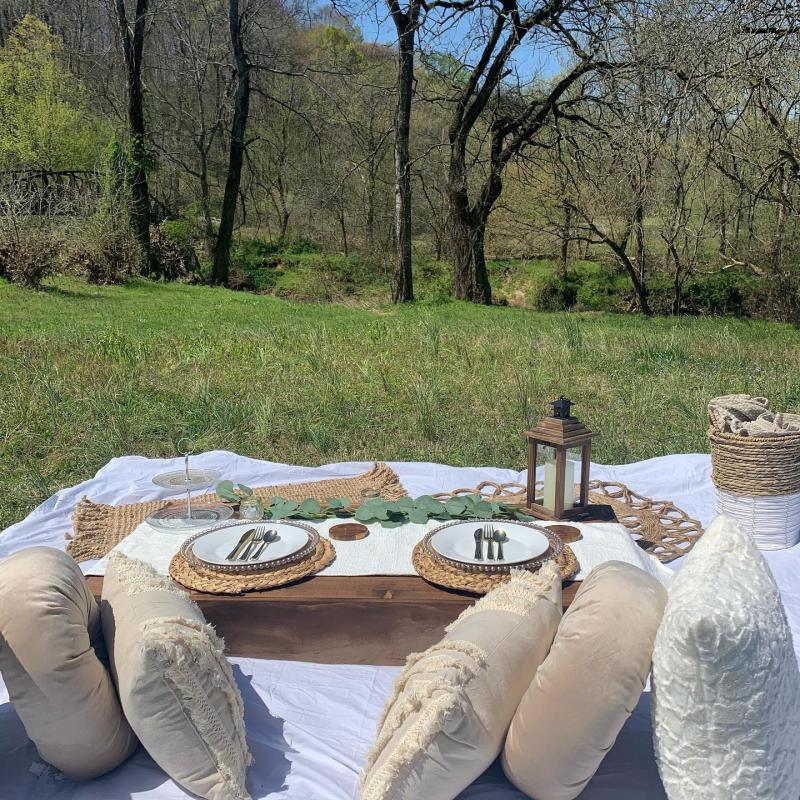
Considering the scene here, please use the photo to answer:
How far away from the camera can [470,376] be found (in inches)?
229

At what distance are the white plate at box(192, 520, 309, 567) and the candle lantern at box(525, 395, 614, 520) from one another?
81cm

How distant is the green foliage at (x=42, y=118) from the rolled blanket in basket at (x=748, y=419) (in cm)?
1904

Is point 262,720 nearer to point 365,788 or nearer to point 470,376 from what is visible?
point 365,788

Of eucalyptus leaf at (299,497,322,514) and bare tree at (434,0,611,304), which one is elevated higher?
bare tree at (434,0,611,304)

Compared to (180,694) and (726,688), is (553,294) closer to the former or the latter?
(180,694)

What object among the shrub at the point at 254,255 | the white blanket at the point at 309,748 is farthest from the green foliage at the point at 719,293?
the white blanket at the point at 309,748

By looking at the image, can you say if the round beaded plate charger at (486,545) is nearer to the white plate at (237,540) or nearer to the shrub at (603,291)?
the white plate at (237,540)

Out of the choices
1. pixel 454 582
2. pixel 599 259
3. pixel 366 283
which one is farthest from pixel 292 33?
pixel 454 582

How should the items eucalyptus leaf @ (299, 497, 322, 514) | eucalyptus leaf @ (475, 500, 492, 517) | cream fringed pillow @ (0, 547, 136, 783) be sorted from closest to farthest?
cream fringed pillow @ (0, 547, 136, 783), eucalyptus leaf @ (475, 500, 492, 517), eucalyptus leaf @ (299, 497, 322, 514)

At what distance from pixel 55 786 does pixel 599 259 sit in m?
17.5

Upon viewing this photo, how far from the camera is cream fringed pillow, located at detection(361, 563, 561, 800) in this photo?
1342mm

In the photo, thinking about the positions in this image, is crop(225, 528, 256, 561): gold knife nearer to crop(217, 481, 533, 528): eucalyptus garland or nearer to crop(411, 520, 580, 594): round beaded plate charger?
crop(217, 481, 533, 528): eucalyptus garland

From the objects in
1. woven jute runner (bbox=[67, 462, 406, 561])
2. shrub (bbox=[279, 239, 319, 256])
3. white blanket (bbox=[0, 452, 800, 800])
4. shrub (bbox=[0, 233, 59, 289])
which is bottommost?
white blanket (bbox=[0, 452, 800, 800])

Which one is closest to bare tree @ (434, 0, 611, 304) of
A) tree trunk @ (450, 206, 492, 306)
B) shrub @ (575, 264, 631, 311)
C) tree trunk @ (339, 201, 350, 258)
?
tree trunk @ (450, 206, 492, 306)
